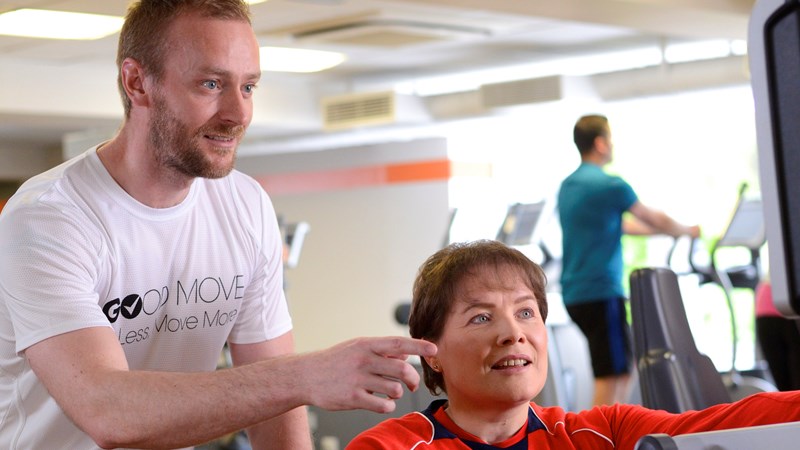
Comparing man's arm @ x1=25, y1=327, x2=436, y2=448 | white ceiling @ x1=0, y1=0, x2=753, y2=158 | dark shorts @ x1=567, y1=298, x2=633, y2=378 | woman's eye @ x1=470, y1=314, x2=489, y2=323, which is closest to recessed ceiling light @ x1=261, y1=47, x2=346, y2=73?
white ceiling @ x1=0, y1=0, x2=753, y2=158

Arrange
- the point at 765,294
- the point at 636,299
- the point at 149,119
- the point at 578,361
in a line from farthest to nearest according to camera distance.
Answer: the point at 578,361, the point at 765,294, the point at 636,299, the point at 149,119

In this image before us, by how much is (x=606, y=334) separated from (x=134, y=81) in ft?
11.5

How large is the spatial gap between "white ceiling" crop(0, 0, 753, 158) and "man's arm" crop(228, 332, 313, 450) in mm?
3186

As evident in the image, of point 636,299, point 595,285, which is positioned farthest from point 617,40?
point 636,299

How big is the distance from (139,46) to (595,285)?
347 cm

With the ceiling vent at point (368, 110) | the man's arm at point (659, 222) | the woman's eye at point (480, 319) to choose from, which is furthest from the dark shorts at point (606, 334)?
the ceiling vent at point (368, 110)

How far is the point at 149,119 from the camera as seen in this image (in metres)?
1.62

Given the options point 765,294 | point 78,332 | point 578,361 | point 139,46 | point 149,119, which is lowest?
point 578,361

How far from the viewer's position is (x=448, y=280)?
1728 mm

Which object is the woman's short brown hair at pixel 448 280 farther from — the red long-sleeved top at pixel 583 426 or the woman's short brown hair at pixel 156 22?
the woman's short brown hair at pixel 156 22

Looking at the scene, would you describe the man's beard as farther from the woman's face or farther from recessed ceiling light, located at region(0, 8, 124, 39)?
recessed ceiling light, located at region(0, 8, 124, 39)

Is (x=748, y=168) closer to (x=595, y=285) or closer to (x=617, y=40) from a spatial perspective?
(x=617, y=40)

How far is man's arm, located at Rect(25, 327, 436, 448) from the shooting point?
1209 millimetres

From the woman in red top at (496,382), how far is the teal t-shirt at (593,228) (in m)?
3.06
